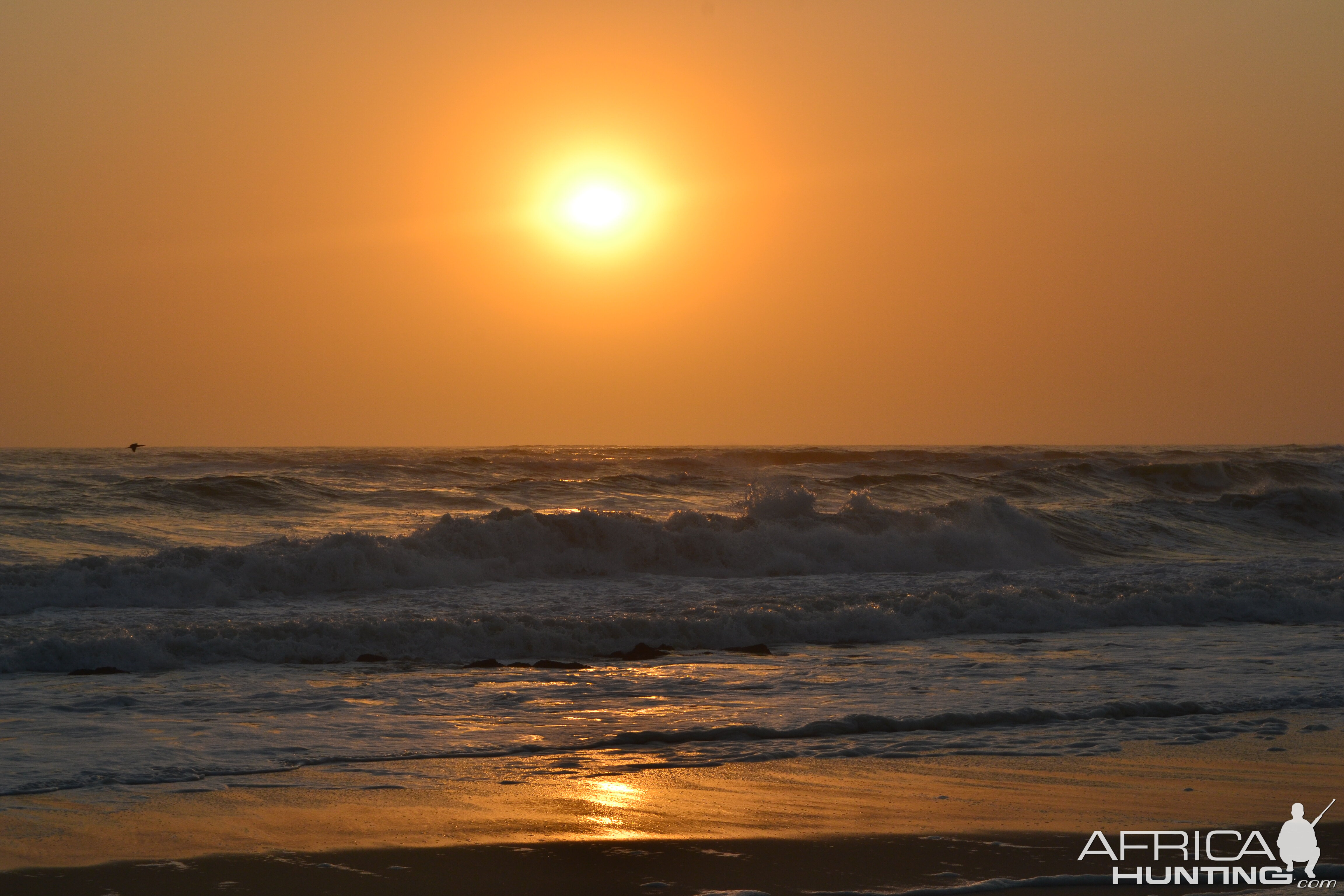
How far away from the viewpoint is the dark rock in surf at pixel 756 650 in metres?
12.1

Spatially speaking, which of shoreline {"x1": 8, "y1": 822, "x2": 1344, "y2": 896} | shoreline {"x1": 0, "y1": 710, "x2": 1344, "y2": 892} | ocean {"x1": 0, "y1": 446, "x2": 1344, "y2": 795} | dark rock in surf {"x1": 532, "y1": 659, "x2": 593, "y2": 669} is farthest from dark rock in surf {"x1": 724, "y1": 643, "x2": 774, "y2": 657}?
shoreline {"x1": 8, "y1": 822, "x2": 1344, "y2": 896}

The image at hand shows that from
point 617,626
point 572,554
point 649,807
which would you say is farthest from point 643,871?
point 572,554

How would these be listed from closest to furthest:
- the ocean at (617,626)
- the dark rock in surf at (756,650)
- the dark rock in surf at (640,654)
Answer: the ocean at (617,626), the dark rock in surf at (640,654), the dark rock in surf at (756,650)

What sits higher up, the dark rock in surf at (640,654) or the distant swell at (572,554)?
the distant swell at (572,554)

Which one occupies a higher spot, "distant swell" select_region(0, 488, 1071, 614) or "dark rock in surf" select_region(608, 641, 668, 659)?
"distant swell" select_region(0, 488, 1071, 614)

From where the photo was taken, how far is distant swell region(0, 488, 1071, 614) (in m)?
14.8

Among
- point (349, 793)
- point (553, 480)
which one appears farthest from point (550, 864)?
point (553, 480)

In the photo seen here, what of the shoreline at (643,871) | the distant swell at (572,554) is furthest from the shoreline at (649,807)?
the distant swell at (572,554)

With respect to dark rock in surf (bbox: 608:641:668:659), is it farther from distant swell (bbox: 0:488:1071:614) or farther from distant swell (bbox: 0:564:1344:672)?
distant swell (bbox: 0:488:1071:614)

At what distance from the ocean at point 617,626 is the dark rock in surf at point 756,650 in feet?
0.22

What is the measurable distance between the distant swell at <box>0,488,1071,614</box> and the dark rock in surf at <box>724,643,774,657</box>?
6.12m

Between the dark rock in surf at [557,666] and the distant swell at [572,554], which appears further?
the distant swell at [572,554]

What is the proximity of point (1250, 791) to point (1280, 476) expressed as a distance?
36770 mm

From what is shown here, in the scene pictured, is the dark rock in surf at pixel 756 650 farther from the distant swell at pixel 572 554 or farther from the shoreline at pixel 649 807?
the distant swell at pixel 572 554
